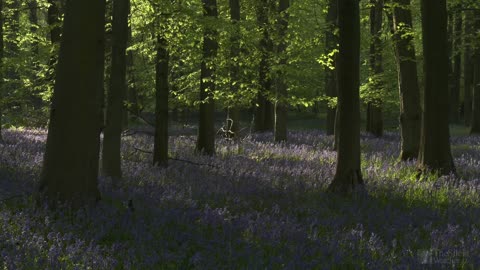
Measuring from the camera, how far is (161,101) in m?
11.7

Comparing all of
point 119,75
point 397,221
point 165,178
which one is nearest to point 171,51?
point 119,75

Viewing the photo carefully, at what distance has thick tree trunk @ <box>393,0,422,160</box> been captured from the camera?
15156 mm

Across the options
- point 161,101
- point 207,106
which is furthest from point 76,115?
point 207,106

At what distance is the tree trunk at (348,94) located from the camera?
9555 mm

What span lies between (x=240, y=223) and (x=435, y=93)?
25.0 ft

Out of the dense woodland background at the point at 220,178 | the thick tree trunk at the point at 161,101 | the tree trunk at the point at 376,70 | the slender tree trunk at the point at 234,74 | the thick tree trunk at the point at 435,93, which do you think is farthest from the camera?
the tree trunk at the point at 376,70

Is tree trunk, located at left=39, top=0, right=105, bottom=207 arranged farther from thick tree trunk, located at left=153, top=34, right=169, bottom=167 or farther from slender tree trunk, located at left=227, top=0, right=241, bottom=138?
slender tree trunk, located at left=227, top=0, right=241, bottom=138

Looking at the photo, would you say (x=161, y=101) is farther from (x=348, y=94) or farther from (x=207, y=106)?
(x=348, y=94)

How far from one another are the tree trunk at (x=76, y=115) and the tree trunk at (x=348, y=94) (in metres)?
4.71

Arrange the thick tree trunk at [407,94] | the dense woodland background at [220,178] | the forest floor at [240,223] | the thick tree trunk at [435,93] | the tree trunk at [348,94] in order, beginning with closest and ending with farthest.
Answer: the forest floor at [240,223] < the dense woodland background at [220,178] < the tree trunk at [348,94] < the thick tree trunk at [435,93] < the thick tree trunk at [407,94]

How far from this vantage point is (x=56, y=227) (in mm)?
5570

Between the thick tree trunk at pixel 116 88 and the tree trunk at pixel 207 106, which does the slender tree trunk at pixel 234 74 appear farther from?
the thick tree trunk at pixel 116 88

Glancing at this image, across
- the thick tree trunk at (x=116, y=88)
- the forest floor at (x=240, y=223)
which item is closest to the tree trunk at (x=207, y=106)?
the forest floor at (x=240, y=223)

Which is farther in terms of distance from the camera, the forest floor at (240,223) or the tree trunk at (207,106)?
the tree trunk at (207,106)
